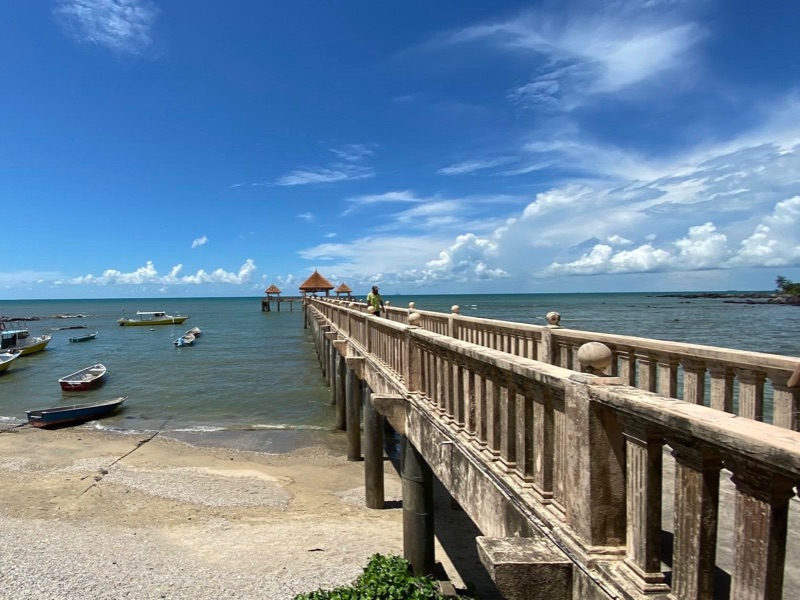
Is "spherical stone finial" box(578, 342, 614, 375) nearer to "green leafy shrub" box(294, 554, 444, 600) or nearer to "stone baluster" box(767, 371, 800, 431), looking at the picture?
"stone baluster" box(767, 371, 800, 431)

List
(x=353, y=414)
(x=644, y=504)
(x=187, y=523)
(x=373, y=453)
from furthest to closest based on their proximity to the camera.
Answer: (x=353, y=414), (x=373, y=453), (x=187, y=523), (x=644, y=504)

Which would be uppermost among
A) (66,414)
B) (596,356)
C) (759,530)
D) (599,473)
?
(596,356)

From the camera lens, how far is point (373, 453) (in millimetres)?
10391

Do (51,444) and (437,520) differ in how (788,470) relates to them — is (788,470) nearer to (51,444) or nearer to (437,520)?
(437,520)

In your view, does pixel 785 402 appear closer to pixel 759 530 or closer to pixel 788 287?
pixel 759 530

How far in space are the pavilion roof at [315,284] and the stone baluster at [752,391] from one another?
204ft

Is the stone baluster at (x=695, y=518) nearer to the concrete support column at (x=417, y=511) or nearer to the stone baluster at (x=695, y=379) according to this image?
the stone baluster at (x=695, y=379)

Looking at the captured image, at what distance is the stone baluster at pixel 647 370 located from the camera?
213 inches

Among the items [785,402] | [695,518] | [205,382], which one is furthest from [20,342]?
[695,518]

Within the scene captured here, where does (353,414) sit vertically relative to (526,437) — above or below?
below

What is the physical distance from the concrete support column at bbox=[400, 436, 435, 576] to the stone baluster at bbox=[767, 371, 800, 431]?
3.97 m

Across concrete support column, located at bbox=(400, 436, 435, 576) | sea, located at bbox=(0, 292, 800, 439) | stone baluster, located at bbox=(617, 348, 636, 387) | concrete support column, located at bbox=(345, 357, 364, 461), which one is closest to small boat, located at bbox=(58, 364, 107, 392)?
sea, located at bbox=(0, 292, 800, 439)

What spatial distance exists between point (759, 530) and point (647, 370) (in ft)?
13.4

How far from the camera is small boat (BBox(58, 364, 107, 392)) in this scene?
84.2ft
